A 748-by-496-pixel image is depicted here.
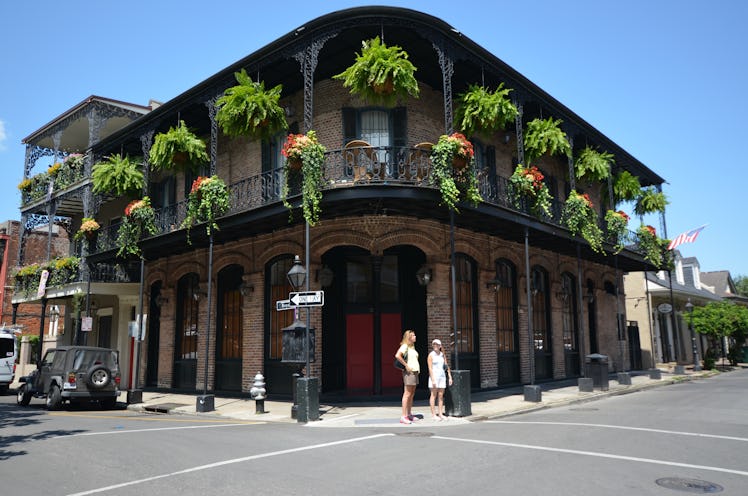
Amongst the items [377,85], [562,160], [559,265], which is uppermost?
[562,160]

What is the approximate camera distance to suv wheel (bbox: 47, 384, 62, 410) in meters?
14.1

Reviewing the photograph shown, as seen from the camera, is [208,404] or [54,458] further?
[208,404]

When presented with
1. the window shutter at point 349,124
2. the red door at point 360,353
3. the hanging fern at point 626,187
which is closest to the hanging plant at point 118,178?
the window shutter at point 349,124

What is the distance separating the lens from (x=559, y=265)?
2002 cm

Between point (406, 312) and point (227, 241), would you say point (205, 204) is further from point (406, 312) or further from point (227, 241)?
point (406, 312)

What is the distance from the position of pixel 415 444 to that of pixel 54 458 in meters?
5.00

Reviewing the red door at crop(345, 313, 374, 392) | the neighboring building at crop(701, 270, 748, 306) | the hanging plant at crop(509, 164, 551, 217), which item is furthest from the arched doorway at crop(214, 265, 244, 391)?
the neighboring building at crop(701, 270, 748, 306)

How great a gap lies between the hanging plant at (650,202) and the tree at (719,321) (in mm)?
7865

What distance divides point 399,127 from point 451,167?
316 centimetres

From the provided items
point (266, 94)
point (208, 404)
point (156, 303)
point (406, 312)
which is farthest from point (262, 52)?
point (156, 303)

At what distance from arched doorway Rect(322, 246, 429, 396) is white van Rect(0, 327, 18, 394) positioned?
13408 millimetres

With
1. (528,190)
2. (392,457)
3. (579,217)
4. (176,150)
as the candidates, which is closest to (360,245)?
(528,190)

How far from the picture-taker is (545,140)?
51.2 feet

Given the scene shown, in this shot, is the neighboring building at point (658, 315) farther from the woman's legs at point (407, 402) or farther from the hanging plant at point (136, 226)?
the hanging plant at point (136, 226)
